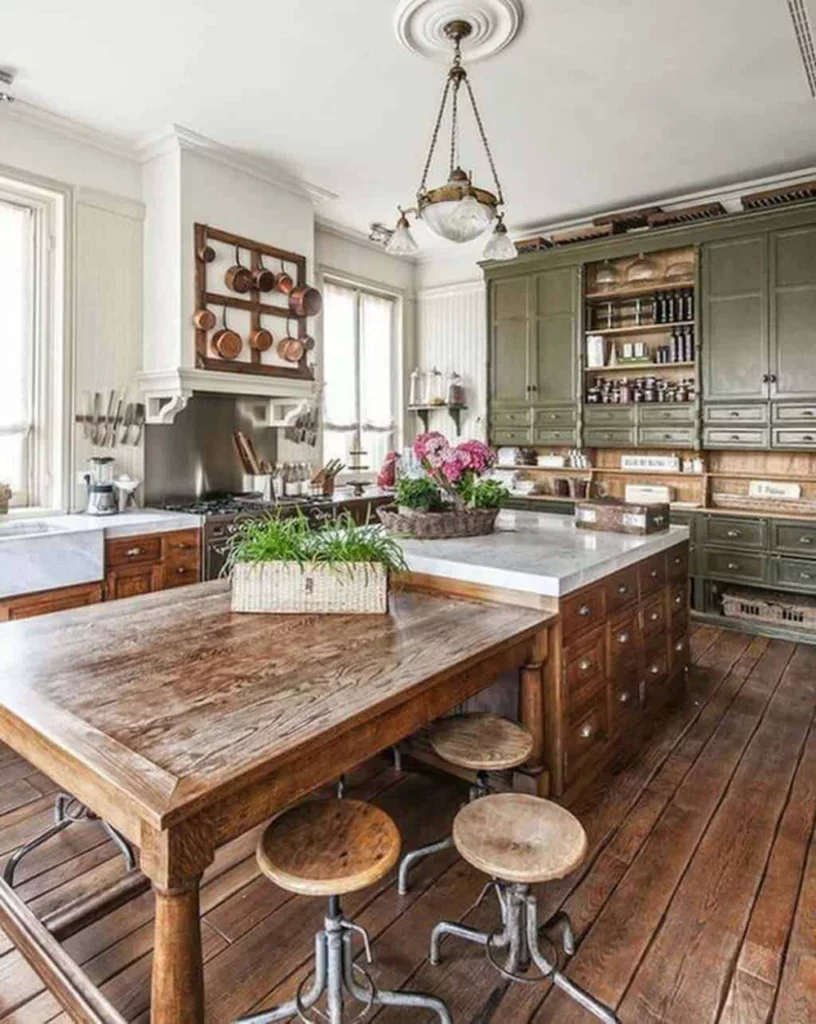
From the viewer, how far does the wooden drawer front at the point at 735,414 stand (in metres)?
4.64

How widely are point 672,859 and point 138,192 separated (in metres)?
4.62

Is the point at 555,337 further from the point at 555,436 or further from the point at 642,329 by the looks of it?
the point at 555,436

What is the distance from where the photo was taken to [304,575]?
2121 mm

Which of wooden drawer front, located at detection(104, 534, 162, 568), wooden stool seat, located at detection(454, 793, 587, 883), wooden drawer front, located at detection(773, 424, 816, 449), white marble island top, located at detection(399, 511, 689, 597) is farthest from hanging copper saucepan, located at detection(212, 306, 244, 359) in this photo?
wooden drawer front, located at detection(773, 424, 816, 449)

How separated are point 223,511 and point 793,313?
156 inches

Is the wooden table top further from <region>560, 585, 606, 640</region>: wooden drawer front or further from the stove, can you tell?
the stove

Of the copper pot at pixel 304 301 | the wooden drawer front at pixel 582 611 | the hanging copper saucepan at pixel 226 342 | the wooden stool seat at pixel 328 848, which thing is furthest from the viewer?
the copper pot at pixel 304 301

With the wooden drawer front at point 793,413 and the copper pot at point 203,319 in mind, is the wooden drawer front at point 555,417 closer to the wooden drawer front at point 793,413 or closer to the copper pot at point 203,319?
the wooden drawer front at point 793,413

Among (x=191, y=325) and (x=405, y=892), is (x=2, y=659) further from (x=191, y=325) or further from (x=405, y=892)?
(x=191, y=325)

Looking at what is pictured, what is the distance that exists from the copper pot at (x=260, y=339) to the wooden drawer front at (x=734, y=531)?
3374 mm

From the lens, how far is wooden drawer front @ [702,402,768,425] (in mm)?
4645

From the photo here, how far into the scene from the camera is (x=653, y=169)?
4578 millimetres

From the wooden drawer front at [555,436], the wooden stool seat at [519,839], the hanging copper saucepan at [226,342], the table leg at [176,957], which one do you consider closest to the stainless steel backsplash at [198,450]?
the hanging copper saucepan at [226,342]

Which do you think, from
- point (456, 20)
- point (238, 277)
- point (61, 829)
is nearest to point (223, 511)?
point (238, 277)
